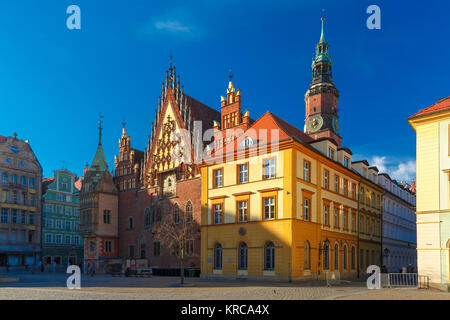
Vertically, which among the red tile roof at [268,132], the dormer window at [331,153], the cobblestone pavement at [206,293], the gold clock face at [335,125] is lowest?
the cobblestone pavement at [206,293]

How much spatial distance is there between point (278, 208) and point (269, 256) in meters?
3.81

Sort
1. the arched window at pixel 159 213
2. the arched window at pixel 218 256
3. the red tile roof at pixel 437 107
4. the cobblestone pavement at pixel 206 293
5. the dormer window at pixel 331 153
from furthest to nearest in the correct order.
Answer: the arched window at pixel 159 213, the dormer window at pixel 331 153, the arched window at pixel 218 256, the red tile roof at pixel 437 107, the cobblestone pavement at pixel 206 293

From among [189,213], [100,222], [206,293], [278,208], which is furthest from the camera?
[100,222]

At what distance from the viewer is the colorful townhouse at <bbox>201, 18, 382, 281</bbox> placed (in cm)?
3494

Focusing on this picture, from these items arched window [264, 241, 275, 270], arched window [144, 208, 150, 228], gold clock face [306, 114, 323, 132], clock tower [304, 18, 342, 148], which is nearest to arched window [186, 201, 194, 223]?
arched window [144, 208, 150, 228]

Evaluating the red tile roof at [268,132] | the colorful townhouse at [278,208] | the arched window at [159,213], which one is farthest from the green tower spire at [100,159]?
the red tile roof at [268,132]

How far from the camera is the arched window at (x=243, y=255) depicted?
37.1m

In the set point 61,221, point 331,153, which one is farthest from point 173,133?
point 61,221

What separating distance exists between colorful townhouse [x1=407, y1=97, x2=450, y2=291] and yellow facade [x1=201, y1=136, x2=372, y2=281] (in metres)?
9.16

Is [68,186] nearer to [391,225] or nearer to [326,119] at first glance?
[326,119]

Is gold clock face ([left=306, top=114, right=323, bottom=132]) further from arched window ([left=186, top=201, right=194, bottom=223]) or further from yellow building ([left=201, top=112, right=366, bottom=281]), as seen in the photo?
arched window ([left=186, top=201, right=194, bottom=223])

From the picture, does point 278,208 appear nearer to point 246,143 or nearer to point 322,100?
point 246,143

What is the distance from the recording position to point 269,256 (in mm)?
35562

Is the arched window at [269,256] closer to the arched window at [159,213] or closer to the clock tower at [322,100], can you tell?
the arched window at [159,213]
